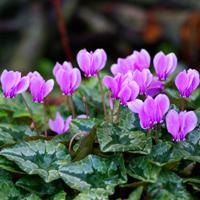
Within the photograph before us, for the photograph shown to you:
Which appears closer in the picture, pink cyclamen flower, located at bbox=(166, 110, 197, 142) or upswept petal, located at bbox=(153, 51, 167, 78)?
pink cyclamen flower, located at bbox=(166, 110, 197, 142)

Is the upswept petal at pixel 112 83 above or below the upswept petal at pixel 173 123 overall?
above

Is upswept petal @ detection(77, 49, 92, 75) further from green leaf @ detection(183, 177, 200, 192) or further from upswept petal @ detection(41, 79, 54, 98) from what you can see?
green leaf @ detection(183, 177, 200, 192)

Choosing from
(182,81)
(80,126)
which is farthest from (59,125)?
(182,81)

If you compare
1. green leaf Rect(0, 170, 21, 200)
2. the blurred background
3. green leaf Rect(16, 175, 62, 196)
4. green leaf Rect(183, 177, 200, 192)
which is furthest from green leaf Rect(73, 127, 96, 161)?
the blurred background

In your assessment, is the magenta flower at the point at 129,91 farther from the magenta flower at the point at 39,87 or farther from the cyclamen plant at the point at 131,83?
the magenta flower at the point at 39,87

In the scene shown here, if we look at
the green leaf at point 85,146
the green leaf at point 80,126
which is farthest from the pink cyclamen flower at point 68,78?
the green leaf at point 85,146

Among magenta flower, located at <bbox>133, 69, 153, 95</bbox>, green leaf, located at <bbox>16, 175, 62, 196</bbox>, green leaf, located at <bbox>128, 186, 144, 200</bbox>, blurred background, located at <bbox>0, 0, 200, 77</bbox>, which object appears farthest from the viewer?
blurred background, located at <bbox>0, 0, 200, 77</bbox>
